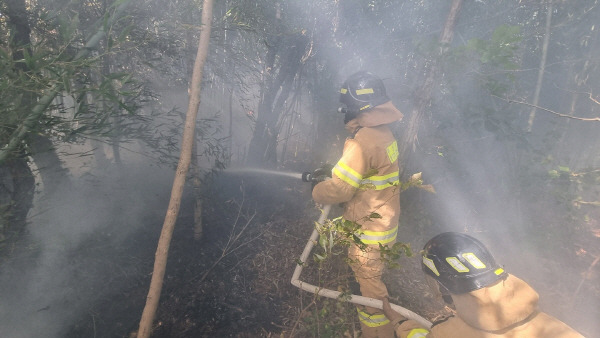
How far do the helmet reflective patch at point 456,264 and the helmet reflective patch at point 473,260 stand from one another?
5 centimetres

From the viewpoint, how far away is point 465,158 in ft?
27.5

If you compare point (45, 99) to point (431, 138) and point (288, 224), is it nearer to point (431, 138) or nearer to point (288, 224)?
point (288, 224)

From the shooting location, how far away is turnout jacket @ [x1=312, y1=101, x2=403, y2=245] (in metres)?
2.77

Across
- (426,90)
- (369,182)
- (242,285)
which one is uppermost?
(426,90)

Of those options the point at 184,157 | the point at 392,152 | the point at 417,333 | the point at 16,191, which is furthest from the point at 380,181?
the point at 16,191

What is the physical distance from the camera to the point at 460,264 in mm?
1835

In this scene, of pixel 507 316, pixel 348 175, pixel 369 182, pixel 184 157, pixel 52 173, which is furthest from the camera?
pixel 52 173

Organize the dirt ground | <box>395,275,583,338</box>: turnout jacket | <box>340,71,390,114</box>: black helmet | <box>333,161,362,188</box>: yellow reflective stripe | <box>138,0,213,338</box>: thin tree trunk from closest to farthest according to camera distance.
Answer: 1. <box>395,275,583,338</box>: turnout jacket
2. <box>138,0,213,338</box>: thin tree trunk
3. <box>333,161,362,188</box>: yellow reflective stripe
4. <box>340,71,390,114</box>: black helmet
5. the dirt ground

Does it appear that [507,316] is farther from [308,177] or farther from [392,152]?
[308,177]

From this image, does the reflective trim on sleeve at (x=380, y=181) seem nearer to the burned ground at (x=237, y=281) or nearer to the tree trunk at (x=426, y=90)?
the burned ground at (x=237, y=281)

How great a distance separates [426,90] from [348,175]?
129 inches

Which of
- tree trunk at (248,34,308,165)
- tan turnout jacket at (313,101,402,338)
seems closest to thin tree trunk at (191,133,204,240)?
tan turnout jacket at (313,101,402,338)

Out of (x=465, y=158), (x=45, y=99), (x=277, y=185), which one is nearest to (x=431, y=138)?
(x=465, y=158)

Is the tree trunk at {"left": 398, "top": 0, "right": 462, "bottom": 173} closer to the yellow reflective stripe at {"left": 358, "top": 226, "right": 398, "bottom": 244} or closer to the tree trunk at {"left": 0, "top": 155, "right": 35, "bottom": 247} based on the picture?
the yellow reflective stripe at {"left": 358, "top": 226, "right": 398, "bottom": 244}
